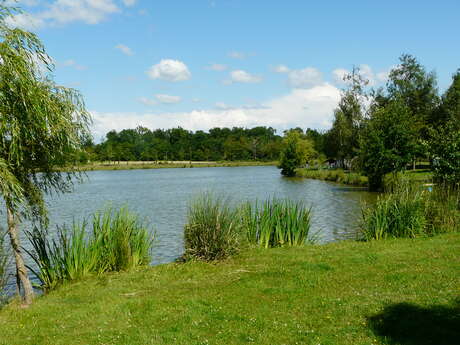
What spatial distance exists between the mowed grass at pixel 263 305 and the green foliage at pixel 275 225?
6.60 ft

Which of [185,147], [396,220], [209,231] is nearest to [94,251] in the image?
[209,231]

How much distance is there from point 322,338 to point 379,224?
8.67m

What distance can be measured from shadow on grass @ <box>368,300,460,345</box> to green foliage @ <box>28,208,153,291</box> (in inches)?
254

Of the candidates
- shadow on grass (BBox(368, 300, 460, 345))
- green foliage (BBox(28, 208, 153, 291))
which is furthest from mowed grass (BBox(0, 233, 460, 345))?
green foliage (BBox(28, 208, 153, 291))

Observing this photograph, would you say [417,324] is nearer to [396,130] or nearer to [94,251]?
[94,251]

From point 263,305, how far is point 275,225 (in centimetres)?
589

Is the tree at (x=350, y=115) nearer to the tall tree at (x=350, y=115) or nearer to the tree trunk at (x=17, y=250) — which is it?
the tall tree at (x=350, y=115)

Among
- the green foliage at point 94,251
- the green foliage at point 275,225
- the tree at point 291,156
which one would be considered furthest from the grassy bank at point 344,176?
the green foliage at point 94,251

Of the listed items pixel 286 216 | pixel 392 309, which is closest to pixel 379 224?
pixel 286 216

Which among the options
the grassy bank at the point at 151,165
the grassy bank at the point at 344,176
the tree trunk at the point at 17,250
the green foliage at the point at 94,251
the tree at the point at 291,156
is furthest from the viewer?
the grassy bank at the point at 151,165

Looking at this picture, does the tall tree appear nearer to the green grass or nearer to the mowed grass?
the green grass

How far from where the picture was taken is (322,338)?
6031 mm

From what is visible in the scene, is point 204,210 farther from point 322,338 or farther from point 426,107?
point 426,107

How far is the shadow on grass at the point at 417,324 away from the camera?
581cm
